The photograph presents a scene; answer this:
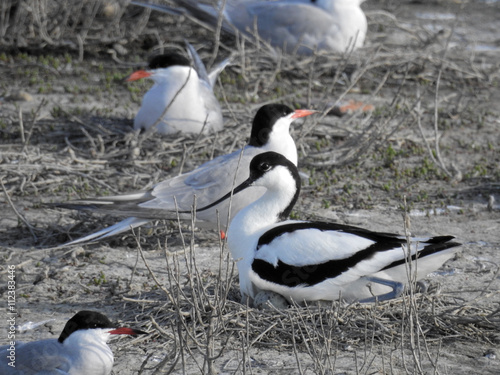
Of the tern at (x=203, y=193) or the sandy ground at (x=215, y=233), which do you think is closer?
the sandy ground at (x=215, y=233)

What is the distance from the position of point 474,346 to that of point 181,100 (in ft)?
12.9

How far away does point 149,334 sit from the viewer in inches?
162

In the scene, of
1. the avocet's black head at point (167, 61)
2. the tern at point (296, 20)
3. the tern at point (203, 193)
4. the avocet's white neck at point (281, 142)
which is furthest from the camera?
the tern at point (296, 20)

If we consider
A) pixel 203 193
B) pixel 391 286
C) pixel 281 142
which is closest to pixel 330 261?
pixel 391 286

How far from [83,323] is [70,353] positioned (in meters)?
0.14

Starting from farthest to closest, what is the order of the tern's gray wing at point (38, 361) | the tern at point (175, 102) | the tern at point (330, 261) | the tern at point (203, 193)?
1. the tern at point (175, 102)
2. the tern at point (203, 193)
3. the tern at point (330, 261)
4. the tern's gray wing at point (38, 361)

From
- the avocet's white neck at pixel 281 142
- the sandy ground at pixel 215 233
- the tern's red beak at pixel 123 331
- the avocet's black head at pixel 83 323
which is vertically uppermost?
the avocet's white neck at pixel 281 142

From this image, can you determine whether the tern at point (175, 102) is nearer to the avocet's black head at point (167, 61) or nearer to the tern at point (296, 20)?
the avocet's black head at point (167, 61)

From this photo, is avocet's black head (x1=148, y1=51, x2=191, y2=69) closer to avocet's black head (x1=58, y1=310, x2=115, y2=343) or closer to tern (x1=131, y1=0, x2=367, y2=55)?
tern (x1=131, y1=0, x2=367, y2=55)

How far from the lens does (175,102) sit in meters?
7.32

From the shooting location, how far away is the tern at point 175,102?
7312 mm

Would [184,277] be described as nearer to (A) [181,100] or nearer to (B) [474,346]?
(B) [474,346]

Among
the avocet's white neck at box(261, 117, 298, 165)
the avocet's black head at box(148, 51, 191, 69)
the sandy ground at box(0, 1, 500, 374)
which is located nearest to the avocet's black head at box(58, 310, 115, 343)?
the sandy ground at box(0, 1, 500, 374)

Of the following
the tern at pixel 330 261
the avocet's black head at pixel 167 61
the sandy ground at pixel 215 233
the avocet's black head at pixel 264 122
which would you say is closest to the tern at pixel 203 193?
the avocet's black head at pixel 264 122
